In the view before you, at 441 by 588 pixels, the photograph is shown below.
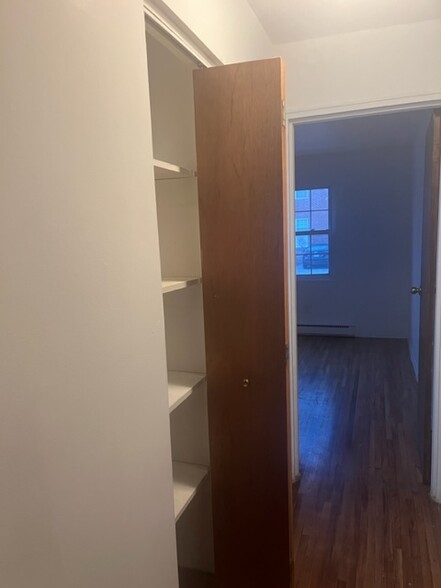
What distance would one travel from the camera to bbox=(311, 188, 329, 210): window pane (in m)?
6.12

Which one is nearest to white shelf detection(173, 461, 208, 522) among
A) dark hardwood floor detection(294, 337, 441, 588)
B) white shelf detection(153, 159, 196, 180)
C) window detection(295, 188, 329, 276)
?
dark hardwood floor detection(294, 337, 441, 588)

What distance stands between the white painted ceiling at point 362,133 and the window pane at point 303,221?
856mm

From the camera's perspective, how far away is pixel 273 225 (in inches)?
62.2

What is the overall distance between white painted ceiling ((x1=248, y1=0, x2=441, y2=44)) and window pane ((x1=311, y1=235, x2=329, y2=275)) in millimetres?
4104

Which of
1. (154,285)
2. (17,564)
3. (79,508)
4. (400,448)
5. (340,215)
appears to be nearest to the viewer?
(17,564)

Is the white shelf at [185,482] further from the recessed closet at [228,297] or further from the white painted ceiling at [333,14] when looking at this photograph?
the white painted ceiling at [333,14]

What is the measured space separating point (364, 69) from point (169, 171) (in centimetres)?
139

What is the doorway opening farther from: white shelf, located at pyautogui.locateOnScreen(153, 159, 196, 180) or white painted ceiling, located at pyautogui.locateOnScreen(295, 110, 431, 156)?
white shelf, located at pyautogui.locateOnScreen(153, 159, 196, 180)

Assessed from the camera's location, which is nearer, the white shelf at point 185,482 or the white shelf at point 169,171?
the white shelf at point 169,171

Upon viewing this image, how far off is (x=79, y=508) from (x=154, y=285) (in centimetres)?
55

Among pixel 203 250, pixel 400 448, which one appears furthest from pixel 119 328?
pixel 400 448

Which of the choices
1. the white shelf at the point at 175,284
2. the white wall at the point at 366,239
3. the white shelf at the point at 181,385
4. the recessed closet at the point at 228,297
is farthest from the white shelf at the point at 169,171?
the white wall at the point at 366,239

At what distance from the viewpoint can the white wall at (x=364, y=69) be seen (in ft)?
7.07

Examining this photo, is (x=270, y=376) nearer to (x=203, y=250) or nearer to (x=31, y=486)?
(x=203, y=250)
